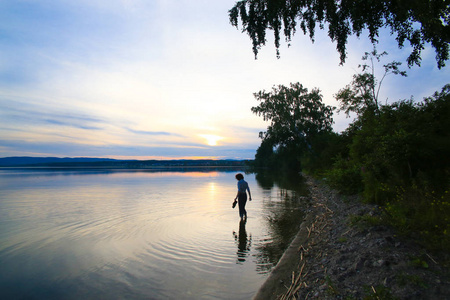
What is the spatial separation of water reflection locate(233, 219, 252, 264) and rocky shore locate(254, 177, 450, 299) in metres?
1.10

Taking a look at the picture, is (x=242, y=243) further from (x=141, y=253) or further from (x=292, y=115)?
(x=292, y=115)

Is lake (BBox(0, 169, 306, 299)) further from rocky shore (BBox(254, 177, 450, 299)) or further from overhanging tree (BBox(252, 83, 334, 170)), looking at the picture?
overhanging tree (BBox(252, 83, 334, 170))

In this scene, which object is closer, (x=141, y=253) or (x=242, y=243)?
(x=141, y=253)

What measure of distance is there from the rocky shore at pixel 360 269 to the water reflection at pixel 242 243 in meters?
1.10

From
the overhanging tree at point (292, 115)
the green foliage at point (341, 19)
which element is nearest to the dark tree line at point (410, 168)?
the green foliage at point (341, 19)

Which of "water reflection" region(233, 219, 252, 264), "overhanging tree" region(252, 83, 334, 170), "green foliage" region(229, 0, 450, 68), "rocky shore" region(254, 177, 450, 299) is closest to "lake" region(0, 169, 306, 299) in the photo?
"water reflection" region(233, 219, 252, 264)

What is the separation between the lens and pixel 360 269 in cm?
498

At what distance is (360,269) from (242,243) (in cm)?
410

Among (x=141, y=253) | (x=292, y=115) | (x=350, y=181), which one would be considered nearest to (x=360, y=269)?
(x=141, y=253)

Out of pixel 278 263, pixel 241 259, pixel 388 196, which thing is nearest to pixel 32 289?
pixel 241 259

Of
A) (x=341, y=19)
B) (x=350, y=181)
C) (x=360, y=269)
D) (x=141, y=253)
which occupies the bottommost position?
(x=141, y=253)

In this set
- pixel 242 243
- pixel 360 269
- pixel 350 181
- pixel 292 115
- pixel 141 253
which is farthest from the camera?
pixel 292 115

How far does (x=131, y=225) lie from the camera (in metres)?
11.2

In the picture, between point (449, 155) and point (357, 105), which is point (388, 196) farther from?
point (357, 105)
